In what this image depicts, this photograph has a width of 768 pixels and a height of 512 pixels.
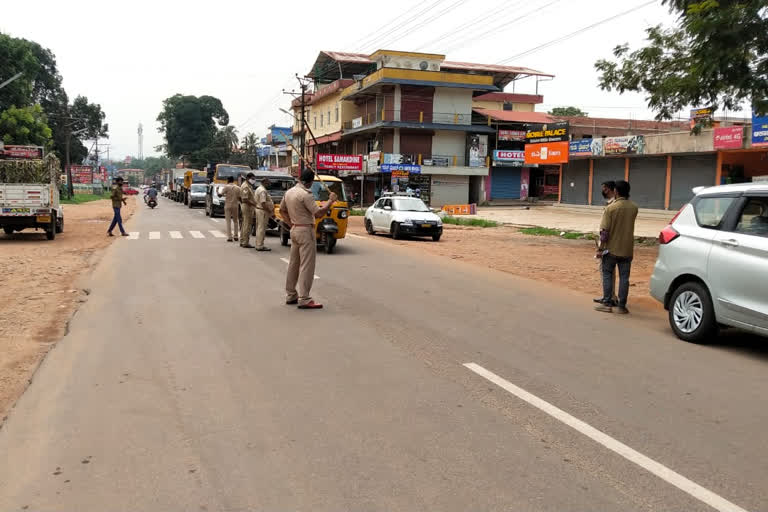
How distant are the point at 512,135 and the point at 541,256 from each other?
3971 cm

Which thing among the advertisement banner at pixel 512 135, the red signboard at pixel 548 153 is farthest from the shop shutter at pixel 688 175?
the advertisement banner at pixel 512 135

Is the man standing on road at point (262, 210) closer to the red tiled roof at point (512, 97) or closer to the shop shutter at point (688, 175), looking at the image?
the shop shutter at point (688, 175)

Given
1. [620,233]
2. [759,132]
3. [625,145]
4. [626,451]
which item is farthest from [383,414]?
[625,145]

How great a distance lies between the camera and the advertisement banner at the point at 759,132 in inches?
1179

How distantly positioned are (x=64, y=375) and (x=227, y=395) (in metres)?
1.70

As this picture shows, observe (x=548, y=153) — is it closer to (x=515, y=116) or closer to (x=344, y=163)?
(x=515, y=116)

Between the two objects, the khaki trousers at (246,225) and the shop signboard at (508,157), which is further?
the shop signboard at (508,157)

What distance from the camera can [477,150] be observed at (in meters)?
53.1

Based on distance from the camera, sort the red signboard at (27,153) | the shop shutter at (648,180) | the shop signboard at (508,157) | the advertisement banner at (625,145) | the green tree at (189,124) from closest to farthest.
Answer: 1. the red signboard at (27,153)
2. the shop shutter at (648,180)
3. the advertisement banner at (625,145)
4. the shop signboard at (508,157)
5. the green tree at (189,124)

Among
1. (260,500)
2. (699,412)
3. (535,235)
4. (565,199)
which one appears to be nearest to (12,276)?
(260,500)

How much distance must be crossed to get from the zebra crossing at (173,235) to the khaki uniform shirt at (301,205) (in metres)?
12.3

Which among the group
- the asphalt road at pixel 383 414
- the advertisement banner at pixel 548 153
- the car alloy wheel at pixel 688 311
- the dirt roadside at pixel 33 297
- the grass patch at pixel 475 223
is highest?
the advertisement banner at pixel 548 153

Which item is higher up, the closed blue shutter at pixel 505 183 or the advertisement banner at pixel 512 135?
the advertisement banner at pixel 512 135

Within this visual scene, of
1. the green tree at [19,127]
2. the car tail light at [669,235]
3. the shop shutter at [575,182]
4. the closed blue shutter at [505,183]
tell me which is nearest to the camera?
the car tail light at [669,235]
